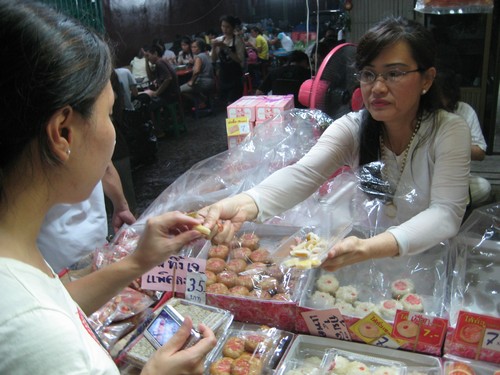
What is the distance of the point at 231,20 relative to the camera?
5.31m

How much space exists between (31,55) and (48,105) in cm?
9

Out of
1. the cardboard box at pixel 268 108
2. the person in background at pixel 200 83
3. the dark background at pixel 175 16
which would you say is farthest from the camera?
the person in background at pixel 200 83

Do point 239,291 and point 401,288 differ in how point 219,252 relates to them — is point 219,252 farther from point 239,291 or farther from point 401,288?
point 401,288

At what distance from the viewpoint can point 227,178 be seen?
2.46m

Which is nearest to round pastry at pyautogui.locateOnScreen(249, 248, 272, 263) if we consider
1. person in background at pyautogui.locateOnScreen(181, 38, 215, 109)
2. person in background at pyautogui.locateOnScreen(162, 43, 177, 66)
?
person in background at pyautogui.locateOnScreen(162, 43, 177, 66)

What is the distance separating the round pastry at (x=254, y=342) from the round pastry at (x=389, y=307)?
445 millimetres

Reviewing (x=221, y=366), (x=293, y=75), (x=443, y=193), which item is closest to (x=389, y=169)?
(x=443, y=193)

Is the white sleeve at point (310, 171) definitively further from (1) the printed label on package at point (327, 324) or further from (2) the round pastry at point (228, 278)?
(1) the printed label on package at point (327, 324)

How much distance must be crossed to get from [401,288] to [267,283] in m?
0.51

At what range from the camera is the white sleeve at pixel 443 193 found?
4.96ft

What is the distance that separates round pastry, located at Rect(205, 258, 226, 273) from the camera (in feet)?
6.19

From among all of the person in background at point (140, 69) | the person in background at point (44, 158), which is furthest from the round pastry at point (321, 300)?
the person in background at point (140, 69)

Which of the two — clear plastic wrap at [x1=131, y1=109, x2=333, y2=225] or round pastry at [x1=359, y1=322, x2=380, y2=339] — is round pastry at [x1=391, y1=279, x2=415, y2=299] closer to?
round pastry at [x1=359, y1=322, x2=380, y2=339]

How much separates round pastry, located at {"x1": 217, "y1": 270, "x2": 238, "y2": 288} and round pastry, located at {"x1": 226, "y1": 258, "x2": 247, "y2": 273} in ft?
0.09
